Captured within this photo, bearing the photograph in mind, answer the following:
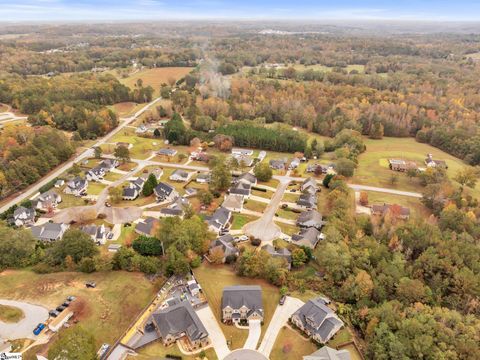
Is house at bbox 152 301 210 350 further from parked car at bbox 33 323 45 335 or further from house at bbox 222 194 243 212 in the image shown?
house at bbox 222 194 243 212

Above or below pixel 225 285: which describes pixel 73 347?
above

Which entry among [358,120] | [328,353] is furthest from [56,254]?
[358,120]

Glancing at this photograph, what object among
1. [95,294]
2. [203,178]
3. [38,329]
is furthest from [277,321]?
[203,178]

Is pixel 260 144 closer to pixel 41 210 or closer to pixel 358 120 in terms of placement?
pixel 358 120

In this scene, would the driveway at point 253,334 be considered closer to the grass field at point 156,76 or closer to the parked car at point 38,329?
the parked car at point 38,329

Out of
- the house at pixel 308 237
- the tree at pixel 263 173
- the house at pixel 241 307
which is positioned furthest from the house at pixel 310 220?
the house at pixel 241 307

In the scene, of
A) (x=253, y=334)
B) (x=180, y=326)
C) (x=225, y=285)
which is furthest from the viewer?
(x=225, y=285)

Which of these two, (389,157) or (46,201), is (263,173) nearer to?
(389,157)
